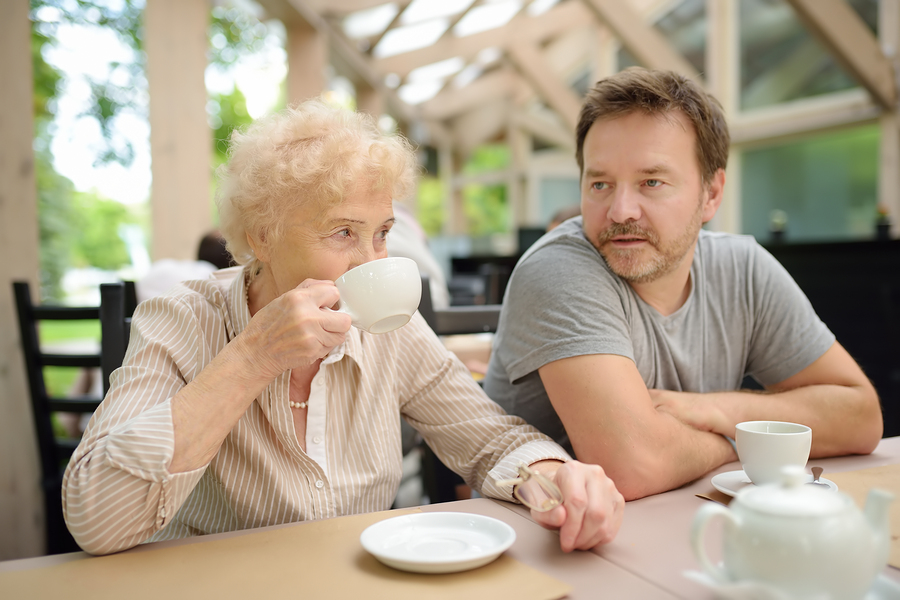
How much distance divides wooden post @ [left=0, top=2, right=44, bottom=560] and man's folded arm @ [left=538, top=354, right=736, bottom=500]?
2.15 m

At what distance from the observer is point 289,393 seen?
1198 mm

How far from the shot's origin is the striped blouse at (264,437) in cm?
90

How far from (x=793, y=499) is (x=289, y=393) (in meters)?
0.85

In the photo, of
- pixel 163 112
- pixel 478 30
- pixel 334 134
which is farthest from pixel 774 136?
pixel 334 134

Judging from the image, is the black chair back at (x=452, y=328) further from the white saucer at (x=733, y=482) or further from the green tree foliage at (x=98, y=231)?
the green tree foliage at (x=98, y=231)

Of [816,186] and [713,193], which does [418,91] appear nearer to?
[816,186]

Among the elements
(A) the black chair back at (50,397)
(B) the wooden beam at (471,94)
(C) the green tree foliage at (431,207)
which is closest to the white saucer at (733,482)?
(A) the black chair back at (50,397)

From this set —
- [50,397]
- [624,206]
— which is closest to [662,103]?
[624,206]

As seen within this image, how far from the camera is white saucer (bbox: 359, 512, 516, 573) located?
2.46ft

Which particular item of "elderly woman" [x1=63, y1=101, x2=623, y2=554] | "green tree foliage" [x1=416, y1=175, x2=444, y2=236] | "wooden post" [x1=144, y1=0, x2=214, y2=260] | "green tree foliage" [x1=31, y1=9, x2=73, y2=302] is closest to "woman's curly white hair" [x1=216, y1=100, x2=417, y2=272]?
"elderly woman" [x1=63, y1=101, x2=623, y2=554]

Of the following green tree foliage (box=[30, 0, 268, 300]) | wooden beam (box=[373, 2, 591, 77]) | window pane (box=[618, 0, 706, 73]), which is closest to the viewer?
green tree foliage (box=[30, 0, 268, 300])

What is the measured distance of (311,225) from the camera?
113 centimetres

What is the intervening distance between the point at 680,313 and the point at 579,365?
0.37m

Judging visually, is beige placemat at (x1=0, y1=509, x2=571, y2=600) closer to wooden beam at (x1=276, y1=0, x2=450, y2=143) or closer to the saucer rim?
the saucer rim
